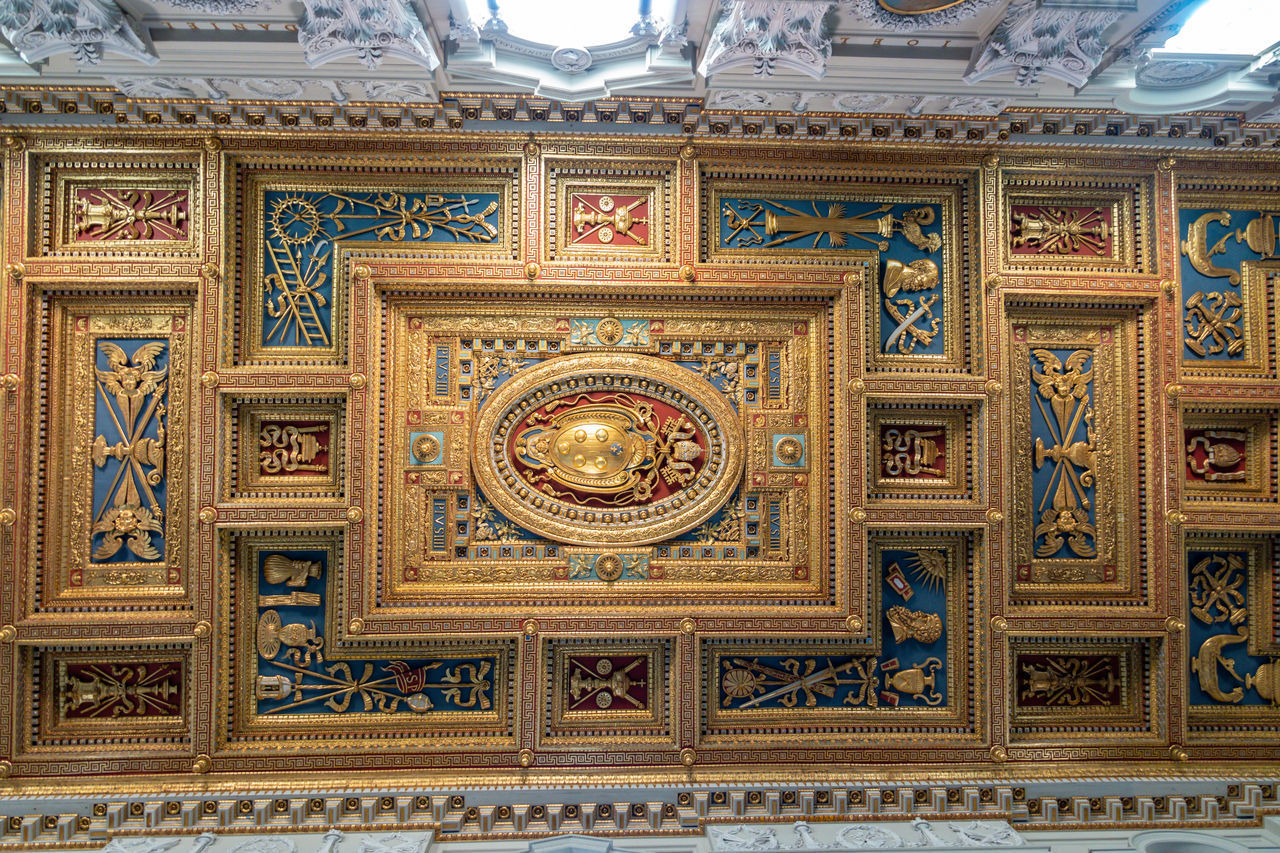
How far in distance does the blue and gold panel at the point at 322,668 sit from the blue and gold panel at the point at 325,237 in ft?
6.12

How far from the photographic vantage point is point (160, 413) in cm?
575

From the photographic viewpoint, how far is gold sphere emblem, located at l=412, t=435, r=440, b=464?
229 inches

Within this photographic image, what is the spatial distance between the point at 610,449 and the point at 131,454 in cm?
430

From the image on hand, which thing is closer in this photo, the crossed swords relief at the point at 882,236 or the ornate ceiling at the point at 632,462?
the ornate ceiling at the point at 632,462

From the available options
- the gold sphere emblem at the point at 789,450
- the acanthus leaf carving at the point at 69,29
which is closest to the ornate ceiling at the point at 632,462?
the gold sphere emblem at the point at 789,450

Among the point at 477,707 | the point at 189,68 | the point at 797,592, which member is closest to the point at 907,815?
the point at 797,592

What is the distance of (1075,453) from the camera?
5977mm

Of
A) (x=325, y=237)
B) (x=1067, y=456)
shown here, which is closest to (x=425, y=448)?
(x=325, y=237)

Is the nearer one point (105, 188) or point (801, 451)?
point (105, 188)

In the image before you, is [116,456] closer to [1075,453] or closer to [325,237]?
[325,237]

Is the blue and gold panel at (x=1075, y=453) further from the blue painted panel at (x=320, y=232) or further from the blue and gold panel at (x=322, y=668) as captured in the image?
the blue painted panel at (x=320, y=232)

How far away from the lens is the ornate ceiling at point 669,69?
4527 millimetres

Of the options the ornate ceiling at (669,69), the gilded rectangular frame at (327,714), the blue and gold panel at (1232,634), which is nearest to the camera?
the ornate ceiling at (669,69)

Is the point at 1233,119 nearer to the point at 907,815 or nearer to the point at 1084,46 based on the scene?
the point at 1084,46
